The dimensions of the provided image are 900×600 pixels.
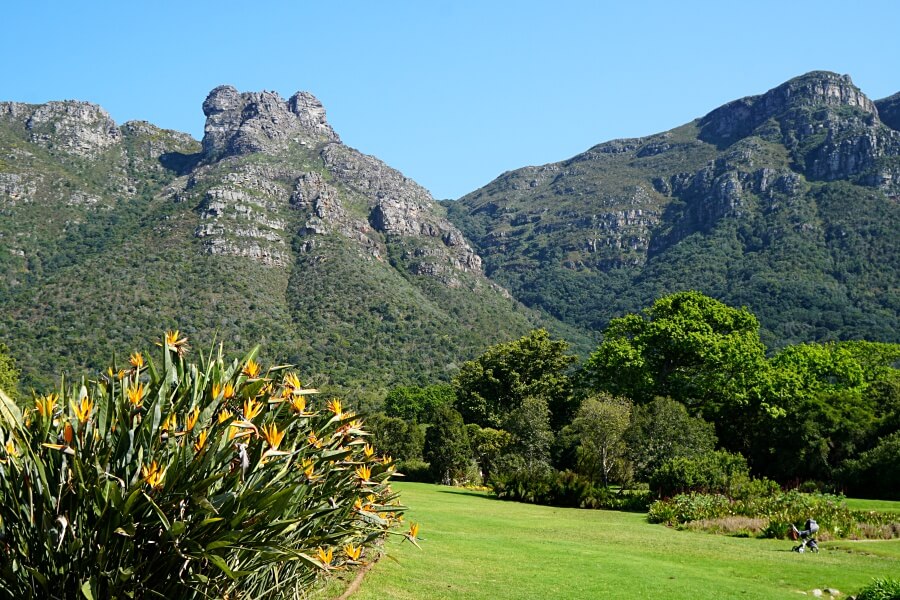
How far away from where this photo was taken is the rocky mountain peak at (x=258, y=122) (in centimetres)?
14362

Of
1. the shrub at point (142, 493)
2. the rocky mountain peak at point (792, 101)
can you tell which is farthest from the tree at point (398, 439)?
the rocky mountain peak at point (792, 101)

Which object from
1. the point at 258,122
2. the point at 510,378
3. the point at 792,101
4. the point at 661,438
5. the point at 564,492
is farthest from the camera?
the point at 792,101

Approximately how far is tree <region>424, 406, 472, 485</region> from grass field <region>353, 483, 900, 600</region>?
54.0 feet

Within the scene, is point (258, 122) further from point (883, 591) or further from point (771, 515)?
point (883, 591)

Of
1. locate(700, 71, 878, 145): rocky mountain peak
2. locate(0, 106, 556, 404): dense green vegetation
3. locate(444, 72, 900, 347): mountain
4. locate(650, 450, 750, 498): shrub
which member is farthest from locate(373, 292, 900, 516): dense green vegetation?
locate(700, 71, 878, 145): rocky mountain peak

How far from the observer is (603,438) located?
2741 centimetres

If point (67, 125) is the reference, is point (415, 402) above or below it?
below

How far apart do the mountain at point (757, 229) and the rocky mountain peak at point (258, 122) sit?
59683 millimetres

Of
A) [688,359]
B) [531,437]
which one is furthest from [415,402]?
[688,359]

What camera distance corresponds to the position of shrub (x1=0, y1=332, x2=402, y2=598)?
4055mm

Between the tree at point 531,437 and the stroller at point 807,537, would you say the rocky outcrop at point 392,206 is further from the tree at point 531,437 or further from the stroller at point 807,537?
the stroller at point 807,537

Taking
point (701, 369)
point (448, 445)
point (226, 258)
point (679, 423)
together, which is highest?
point (226, 258)

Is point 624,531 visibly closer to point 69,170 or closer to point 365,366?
point 365,366

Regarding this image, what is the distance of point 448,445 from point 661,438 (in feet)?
39.8
